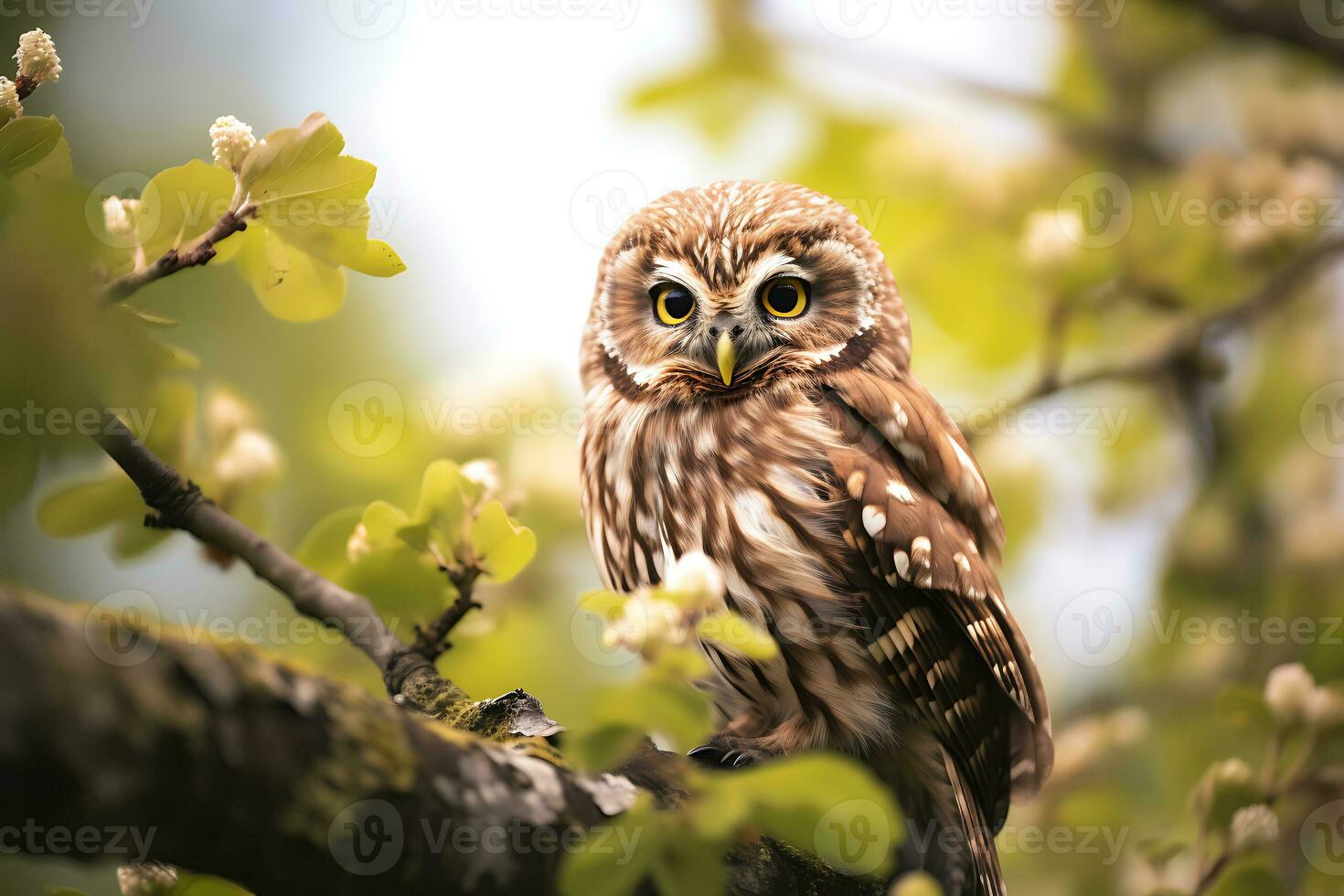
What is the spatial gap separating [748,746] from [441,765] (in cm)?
76

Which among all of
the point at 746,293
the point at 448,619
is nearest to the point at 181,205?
the point at 448,619

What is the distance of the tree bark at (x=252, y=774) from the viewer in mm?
546

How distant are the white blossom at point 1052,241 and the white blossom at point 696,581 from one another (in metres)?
1.33

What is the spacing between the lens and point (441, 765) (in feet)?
2.42

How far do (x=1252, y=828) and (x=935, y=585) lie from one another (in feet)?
1.81

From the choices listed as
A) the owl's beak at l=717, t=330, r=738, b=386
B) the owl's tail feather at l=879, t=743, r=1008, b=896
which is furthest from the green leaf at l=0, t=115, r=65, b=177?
the owl's tail feather at l=879, t=743, r=1008, b=896

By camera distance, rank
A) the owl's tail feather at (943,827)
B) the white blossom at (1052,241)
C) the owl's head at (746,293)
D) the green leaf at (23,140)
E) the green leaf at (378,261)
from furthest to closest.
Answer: the white blossom at (1052,241) → the owl's head at (746,293) → the owl's tail feather at (943,827) → the green leaf at (378,261) → the green leaf at (23,140)

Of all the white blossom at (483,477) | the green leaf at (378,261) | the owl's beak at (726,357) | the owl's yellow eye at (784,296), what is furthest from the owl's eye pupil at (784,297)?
the green leaf at (378,261)

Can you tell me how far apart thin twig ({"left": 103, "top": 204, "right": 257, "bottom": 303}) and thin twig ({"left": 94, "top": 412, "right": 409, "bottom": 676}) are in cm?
24

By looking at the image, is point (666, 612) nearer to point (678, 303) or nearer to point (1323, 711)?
point (678, 303)

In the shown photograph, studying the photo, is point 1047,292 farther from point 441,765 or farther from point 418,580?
point 441,765

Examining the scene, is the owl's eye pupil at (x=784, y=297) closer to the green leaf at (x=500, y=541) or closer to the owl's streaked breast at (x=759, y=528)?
the owl's streaked breast at (x=759, y=528)

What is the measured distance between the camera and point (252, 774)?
62 centimetres

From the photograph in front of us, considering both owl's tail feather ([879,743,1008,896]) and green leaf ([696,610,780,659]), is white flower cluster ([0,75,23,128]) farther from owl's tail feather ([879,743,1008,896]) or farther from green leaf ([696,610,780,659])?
owl's tail feather ([879,743,1008,896])
